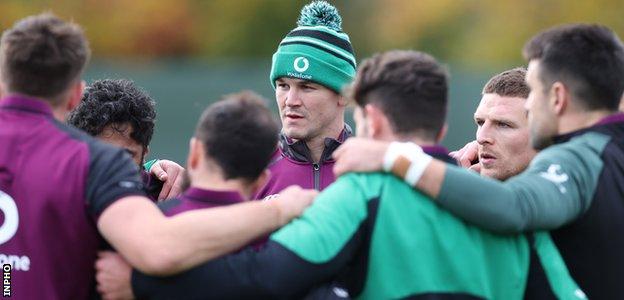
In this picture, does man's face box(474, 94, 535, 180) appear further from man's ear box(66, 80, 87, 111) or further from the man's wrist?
man's ear box(66, 80, 87, 111)

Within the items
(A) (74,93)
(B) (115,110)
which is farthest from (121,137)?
(A) (74,93)

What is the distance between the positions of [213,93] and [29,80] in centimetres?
1278

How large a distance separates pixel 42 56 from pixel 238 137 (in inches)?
30.6

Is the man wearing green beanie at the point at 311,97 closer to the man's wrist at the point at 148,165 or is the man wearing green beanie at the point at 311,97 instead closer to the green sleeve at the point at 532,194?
the man's wrist at the point at 148,165

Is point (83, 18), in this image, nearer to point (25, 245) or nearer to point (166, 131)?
point (166, 131)

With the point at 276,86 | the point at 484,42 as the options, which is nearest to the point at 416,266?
the point at 276,86

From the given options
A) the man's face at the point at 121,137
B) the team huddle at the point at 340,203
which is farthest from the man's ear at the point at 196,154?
the man's face at the point at 121,137

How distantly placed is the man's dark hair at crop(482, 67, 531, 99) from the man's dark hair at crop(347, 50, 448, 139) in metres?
2.08

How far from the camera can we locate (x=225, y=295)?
4.32 m

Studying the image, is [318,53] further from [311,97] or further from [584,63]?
[584,63]

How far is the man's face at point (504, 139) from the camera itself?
6566mm

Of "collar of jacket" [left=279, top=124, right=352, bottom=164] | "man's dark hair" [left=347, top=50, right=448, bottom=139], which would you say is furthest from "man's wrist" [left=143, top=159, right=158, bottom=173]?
"man's dark hair" [left=347, top=50, right=448, bottom=139]

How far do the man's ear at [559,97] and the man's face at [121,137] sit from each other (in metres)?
2.16

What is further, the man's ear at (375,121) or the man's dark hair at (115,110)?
the man's dark hair at (115,110)
